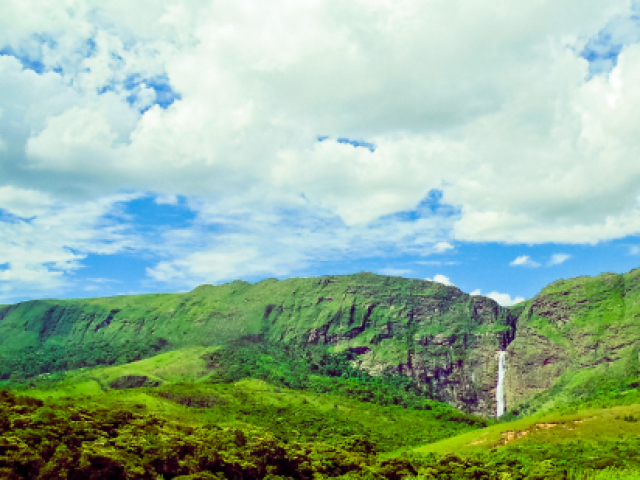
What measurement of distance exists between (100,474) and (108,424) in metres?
40.6

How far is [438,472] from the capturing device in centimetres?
7456

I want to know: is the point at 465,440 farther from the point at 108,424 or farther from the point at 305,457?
the point at 108,424

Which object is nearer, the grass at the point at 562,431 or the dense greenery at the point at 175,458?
the dense greenery at the point at 175,458

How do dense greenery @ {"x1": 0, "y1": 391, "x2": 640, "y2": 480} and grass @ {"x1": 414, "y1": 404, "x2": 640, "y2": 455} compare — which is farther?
grass @ {"x1": 414, "y1": 404, "x2": 640, "y2": 455}

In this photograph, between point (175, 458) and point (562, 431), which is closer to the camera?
point (175, 458)

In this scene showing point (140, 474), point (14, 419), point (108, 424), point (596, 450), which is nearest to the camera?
point (140, 474)

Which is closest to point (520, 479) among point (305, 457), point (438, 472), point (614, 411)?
point (438, 472)

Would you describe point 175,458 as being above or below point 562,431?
below

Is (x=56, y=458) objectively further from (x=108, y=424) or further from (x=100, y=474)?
(x=108, y=424)

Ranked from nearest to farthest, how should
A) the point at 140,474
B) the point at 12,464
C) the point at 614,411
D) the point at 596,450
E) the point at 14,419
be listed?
the point at 12,464, the point at 140,474, the point at 14,419, the point at 596,450, the point at 614,411

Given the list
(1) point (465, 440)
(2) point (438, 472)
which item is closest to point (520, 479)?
(2) point (438, 472)

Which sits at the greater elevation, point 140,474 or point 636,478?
point 636,478

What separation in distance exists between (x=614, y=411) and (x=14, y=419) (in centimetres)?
16955

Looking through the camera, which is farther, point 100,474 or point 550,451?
point 550,451
